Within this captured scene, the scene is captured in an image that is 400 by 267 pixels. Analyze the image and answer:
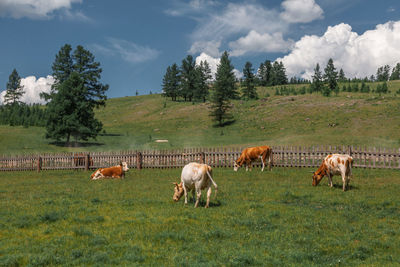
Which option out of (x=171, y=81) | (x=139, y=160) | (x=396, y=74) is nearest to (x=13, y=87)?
(x=171, y=81)

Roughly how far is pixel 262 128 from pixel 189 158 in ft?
128

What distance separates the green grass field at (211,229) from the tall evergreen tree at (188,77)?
9879cm

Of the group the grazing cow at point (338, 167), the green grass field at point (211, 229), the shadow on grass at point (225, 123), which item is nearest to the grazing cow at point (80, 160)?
the green grass field at point (211, 229)

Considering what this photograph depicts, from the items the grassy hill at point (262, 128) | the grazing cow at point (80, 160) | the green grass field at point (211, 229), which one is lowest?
the green grass field at point (211, 229)

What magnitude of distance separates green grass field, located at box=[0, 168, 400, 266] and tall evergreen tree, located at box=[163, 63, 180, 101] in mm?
104591

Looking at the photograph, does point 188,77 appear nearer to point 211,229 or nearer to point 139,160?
point 139,160

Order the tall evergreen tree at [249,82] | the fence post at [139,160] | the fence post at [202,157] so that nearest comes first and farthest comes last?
the fence post at [202,157], the fence post at [139,160], the tall evergreen tree at [249,82]

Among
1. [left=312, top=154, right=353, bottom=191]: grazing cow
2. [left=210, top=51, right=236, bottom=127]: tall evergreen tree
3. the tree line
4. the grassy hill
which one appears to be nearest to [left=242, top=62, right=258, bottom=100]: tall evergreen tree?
the grassy hill

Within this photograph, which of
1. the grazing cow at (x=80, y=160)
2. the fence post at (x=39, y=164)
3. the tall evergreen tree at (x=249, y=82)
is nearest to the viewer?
the grazing cow at (x=80, y=160)

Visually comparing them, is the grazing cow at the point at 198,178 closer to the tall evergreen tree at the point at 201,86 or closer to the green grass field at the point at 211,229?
the green grass field at the point at 211,229

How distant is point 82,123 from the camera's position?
49719mm

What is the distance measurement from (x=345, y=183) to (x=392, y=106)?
5412cm

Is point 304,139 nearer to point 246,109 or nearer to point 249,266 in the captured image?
point 249,266

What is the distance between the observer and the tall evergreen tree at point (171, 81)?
116 meters
